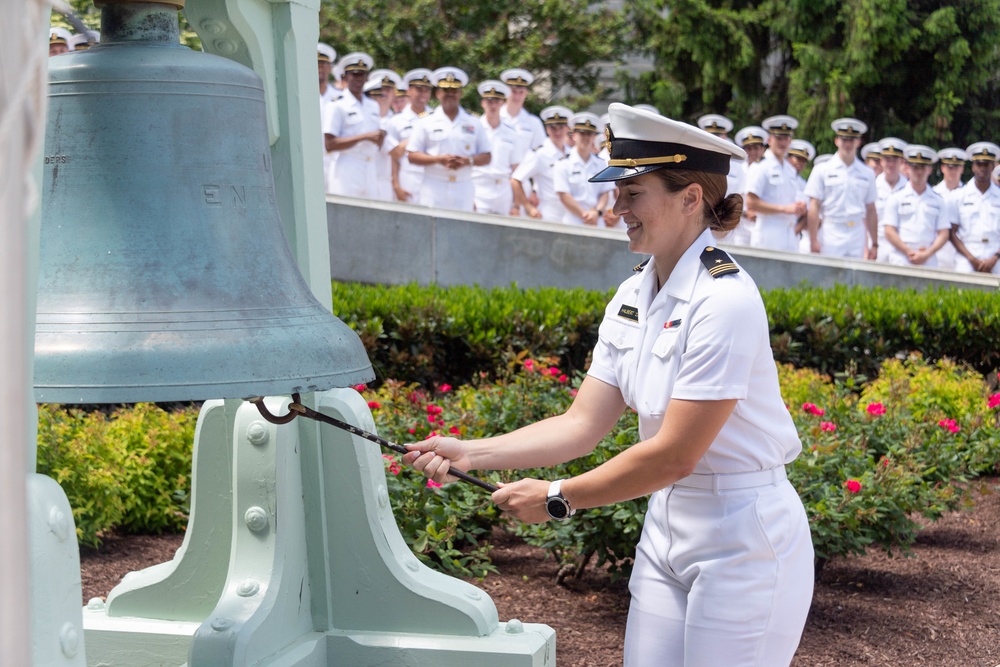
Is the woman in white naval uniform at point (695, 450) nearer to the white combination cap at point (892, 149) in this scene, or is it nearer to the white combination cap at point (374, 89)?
the white combination cap at point (374, 89)

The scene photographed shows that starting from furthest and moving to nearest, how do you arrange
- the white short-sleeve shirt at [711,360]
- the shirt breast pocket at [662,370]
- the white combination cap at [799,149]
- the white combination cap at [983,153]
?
the white combination cap at [799,149] < the white combination cap at [983,153] < the shirt breast pocket at [662,370] < the white short-sleeve shirt at [711,360]

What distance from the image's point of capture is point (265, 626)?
287cm

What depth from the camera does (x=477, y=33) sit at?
869 inches

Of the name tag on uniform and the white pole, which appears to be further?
the name tag on uniform

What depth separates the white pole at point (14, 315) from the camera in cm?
83

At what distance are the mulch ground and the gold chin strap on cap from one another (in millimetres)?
1924

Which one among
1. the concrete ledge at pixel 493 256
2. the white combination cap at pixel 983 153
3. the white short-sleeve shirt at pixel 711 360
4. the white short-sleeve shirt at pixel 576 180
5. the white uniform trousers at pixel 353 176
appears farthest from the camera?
the white combination cap at pixel 983 153

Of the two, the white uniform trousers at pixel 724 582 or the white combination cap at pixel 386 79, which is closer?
the white uniform trousers at pixel 724 582

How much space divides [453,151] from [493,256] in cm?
139

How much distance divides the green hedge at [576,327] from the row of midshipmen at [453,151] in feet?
11.6

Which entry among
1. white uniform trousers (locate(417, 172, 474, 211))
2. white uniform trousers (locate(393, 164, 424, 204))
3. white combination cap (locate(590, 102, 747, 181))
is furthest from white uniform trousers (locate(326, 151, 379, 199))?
white combination cap (locate(590, 102, 747, 181))

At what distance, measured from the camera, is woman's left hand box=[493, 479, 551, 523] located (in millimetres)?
2488

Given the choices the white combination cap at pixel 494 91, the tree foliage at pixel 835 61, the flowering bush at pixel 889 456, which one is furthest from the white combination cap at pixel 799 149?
the tree foliage at pixel 835 61

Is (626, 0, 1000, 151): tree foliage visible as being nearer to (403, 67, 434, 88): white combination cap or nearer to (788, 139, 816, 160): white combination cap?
(788, 139, 816, 160): white combination cap
